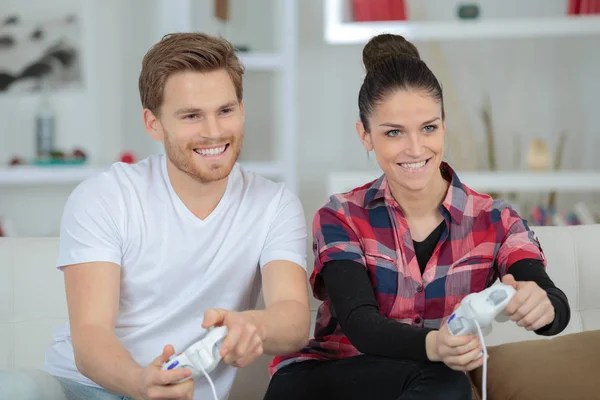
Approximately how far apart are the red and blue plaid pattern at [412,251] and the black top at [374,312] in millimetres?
33

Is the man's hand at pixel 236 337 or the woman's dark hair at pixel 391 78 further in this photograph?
the woman's dark hair at pixel 391 78

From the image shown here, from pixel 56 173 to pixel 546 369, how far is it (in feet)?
8.39

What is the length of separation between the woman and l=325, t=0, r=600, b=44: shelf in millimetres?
1826

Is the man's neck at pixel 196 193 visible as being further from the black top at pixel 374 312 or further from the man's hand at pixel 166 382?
the man's hand at pixel 166 382

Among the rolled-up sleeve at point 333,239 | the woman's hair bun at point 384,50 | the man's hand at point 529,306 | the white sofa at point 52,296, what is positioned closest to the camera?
the man's hand at point 529,306

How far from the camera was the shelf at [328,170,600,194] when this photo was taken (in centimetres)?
380

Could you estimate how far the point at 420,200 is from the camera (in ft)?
6.40

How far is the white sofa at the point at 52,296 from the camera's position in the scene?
2172 mm

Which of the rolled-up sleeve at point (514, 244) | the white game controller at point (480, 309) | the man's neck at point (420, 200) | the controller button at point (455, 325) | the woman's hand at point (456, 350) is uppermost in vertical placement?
the man's neck at point (420, 200)

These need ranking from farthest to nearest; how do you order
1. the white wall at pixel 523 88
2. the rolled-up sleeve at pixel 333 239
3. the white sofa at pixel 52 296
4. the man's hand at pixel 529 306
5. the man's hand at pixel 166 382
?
the white wall at pixel 523 88, the white sofa at pixel 52 296, the rolled-up sleeve at pixel 333 239, the man's hand at pixel 529 306, the man's hand at pixel 166 382

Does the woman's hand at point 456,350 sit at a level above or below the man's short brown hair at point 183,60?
below

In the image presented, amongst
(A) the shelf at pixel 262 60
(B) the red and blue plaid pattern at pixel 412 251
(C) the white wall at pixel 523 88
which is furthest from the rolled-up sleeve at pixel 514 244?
(C) the white wall at pixel 523 88

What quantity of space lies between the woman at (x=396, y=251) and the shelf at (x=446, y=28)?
1826 millimetres

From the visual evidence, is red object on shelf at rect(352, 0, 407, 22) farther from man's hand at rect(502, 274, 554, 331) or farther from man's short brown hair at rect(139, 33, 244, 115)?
man's hand at rect(502, 274, 554, 331)
